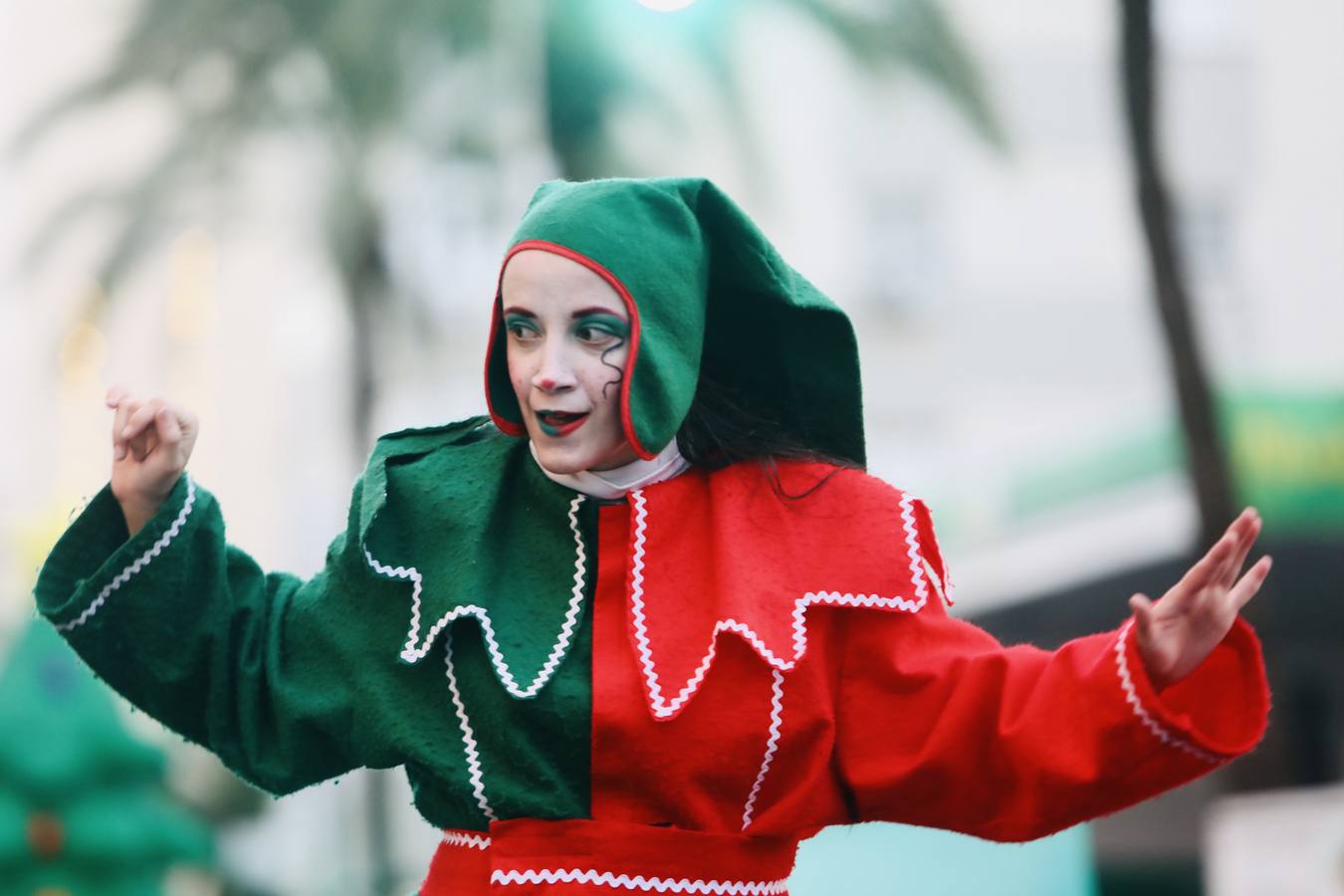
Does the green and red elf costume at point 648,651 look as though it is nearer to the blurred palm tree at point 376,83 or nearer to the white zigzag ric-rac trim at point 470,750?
the white zigzag ric-rac trim at point 470,750

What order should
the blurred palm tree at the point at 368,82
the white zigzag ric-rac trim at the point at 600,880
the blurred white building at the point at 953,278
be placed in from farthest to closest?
the blurred white building at the point at 953,278 → the blurred palm tree at the point at 368,82 → the white zigzag ric-rac trim at the point at 600,880

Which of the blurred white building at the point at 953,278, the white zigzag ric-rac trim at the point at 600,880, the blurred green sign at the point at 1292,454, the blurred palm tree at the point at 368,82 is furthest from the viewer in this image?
the blurred white building at the point at 953,278

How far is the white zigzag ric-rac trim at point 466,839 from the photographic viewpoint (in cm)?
244

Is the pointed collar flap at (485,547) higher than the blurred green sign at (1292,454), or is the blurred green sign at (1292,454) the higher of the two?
the pointed collar flap at (485,547)

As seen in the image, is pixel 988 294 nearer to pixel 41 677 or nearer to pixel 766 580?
pixel 41 677

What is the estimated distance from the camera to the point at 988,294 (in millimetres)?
18812

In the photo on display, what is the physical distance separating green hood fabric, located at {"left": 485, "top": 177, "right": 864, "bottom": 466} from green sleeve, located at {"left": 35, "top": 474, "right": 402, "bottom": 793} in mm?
399

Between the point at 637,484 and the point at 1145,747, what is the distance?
76 cm

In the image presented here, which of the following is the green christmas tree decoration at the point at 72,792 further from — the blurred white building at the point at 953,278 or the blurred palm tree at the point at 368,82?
the blurred white building at the point at 953,278

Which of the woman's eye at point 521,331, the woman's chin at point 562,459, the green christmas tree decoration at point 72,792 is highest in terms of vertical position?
the woman's eye at point 521,331

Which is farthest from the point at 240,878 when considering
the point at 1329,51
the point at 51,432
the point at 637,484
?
the point at 1329,51

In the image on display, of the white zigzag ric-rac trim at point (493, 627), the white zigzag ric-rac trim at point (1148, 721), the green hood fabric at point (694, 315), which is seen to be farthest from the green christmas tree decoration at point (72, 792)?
the white zigzag ric-rac trim at point (1148, 721)

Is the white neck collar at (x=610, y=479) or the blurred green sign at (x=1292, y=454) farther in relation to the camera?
the blurred green sign at (x=1292, y=454)

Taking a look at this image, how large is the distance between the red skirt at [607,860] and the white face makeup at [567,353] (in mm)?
469
